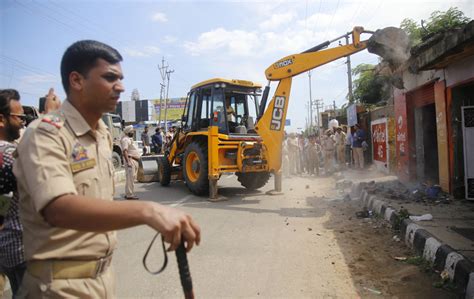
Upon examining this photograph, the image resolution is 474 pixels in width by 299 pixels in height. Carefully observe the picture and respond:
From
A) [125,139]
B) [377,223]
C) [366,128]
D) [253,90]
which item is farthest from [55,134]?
[366,128]

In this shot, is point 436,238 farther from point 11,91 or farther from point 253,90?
point 253,90

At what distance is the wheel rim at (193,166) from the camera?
28.9 feet

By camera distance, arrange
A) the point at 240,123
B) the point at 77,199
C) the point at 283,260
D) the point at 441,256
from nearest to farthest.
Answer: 1. the point at 77,199
2. the point at 441,256
3. the point at 283,260
4. the point at 240,123

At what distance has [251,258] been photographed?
4281 millimetres

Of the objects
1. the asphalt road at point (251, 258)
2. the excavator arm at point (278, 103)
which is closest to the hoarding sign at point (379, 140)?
the excavator arm at point (278, 103)

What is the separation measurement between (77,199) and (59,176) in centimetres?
11

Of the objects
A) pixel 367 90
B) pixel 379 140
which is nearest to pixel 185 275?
pixel 379 140

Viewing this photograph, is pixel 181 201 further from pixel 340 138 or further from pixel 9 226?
pixel 340 138

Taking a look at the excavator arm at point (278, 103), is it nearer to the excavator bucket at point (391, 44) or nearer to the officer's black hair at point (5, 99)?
the excavator bucket at point (391, 44)

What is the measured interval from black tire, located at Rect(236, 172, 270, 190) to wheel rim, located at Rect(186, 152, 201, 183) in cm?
135

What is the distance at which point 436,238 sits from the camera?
416 centimetres

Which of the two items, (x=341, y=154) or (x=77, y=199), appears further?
(x=341, y=154)

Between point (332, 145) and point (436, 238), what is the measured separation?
9.98 m

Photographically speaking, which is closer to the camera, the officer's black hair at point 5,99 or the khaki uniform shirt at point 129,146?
the officer's black hair at point 5,99
